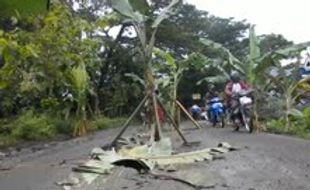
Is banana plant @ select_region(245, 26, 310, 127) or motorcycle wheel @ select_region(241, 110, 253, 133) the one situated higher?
banana plant @ select_region(245, 26, 310, 127)

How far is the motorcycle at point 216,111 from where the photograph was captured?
1775 centimetres

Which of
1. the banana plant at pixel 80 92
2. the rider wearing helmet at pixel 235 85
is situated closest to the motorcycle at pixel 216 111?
the rider wearing helmet at pixel 235 85

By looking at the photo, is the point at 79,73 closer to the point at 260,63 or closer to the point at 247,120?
the point at 247,120

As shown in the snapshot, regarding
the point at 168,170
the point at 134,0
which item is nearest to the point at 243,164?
the point at 168,170

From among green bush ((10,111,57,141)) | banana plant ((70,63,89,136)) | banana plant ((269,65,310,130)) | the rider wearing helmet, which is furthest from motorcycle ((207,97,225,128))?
green bush ((10,111,57,141))

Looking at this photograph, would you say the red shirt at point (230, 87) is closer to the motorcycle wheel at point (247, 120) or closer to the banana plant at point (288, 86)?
the motorcycle wheel at point (247, 120)

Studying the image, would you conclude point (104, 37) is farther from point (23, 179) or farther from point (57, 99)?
point (23, 179)

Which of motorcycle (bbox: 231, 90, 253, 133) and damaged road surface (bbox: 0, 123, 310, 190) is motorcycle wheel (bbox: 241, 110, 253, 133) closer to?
motorcycle (bbox: 231, 90, 253, 133)

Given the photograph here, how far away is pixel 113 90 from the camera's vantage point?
32000 millimetres

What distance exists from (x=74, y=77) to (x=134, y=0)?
11.8 metres

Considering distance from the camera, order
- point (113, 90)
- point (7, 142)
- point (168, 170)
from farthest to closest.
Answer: point (113, 90), point (7, 142), point (168, 170)

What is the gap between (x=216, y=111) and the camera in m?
18.0

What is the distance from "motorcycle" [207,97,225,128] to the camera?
58.2ft

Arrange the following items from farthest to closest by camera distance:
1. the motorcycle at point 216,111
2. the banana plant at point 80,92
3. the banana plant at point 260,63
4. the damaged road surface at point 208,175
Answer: the banana plant at point 80,92 → the motorcycle at point 216,111 → the banana plant at point 260,63 → the damaged road surface at point 208,175
